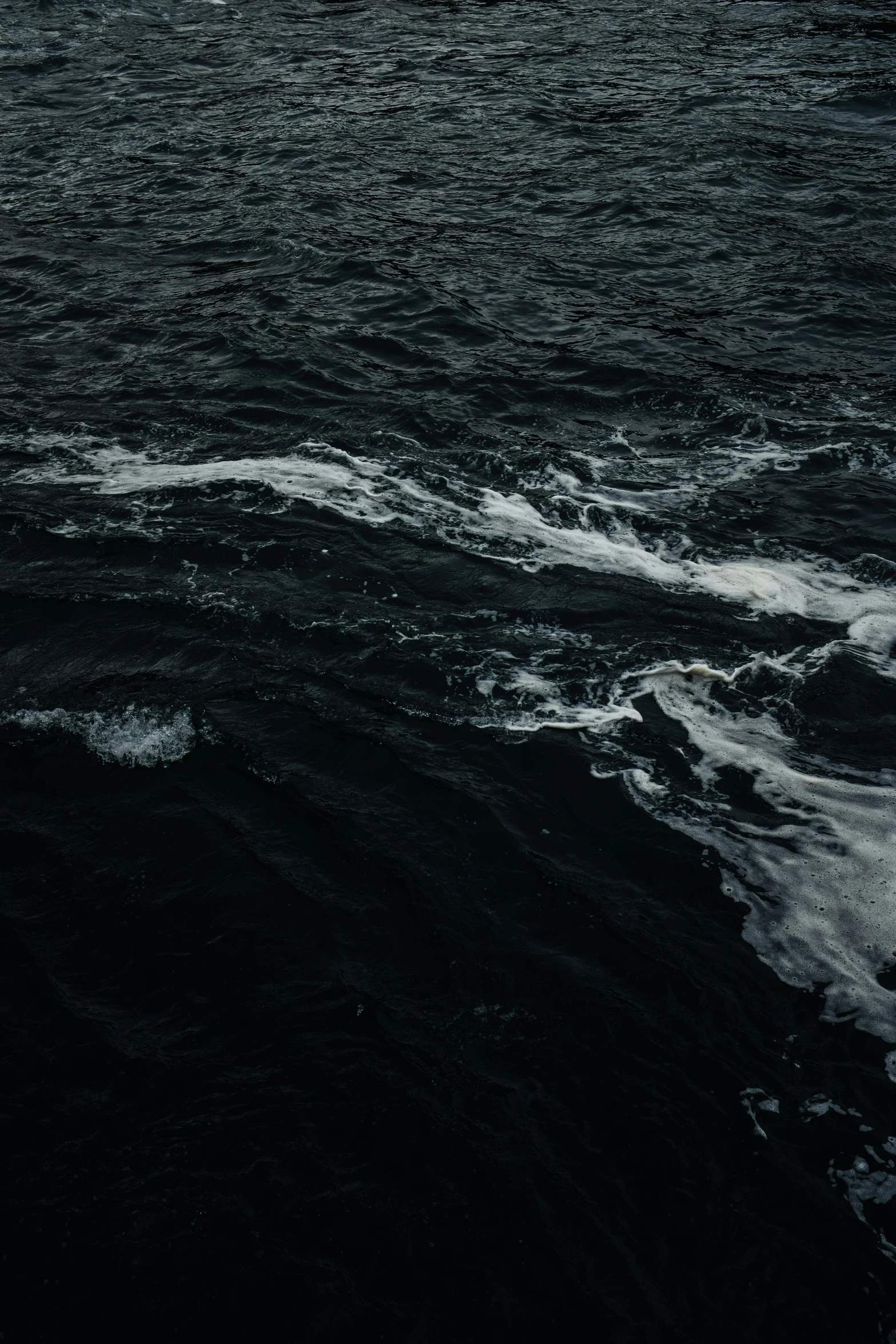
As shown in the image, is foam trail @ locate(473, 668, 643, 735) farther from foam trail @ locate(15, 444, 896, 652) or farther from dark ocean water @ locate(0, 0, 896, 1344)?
foam trail @ locate(15, 444, 896, 652)

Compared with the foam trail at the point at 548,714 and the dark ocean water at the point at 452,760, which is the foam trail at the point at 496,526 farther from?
the foam trail at the point at 548,714

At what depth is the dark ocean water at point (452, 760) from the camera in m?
5.96

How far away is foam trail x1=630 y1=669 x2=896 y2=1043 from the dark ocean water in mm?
34

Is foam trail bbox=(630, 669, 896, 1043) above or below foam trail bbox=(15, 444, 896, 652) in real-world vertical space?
below

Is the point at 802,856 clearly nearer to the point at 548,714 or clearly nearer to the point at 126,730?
the point at 548,714

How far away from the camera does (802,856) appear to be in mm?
8109

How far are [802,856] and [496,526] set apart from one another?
202 inches

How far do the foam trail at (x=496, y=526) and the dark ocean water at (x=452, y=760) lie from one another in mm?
59

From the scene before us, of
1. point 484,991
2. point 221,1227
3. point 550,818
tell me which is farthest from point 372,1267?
point 550,818

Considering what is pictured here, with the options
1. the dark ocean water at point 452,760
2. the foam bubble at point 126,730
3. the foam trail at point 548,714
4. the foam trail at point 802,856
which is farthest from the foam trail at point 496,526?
the foam bubble at point 126,730

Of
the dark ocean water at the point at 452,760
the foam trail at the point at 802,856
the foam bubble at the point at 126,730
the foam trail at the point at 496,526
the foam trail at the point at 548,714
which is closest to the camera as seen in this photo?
the dark ocean water at the point at 452,760

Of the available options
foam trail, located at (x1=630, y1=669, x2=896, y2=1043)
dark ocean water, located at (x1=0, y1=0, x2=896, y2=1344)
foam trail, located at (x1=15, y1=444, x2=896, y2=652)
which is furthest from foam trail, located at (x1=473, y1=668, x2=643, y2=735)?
foam trail, located at (x1=15, y1=444, x2=896, y2=652)

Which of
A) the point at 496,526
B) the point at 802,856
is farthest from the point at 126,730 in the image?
the point at 802,856

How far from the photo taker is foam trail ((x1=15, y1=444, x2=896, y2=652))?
1051cm
